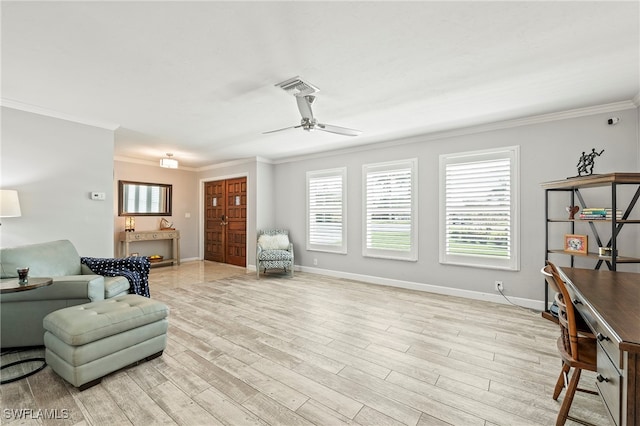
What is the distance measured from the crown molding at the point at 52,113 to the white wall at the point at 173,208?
2.64m

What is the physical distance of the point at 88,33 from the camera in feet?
6.44

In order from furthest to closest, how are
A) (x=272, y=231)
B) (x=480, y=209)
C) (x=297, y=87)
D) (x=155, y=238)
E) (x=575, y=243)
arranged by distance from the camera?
(x=155, y=238)
(x=272, y=231)
(x=480, y=209)
(x=575, y=243)
(x=297, y=87)

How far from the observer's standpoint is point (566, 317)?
5.31 feet

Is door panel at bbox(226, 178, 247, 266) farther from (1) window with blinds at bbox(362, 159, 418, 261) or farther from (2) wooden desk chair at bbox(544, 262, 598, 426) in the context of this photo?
(2) wooden desk chair at bbox(544, 262, 598, 426)

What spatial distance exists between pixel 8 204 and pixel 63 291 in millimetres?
1310

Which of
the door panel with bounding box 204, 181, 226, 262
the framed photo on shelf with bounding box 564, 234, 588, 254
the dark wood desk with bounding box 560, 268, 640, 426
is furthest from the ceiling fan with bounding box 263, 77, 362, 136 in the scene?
the door panel with bounding box 204, 181, 226, 262

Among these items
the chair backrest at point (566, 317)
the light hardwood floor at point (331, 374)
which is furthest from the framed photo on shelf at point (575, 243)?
the chair backrest at point (566, 317)

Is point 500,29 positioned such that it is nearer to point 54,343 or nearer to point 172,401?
point 172,401

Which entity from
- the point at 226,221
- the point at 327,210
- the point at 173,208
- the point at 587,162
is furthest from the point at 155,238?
the point at 587,162

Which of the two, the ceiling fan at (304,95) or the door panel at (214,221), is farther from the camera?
the door panel at (214,221)

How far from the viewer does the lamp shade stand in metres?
2.85

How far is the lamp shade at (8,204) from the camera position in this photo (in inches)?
112

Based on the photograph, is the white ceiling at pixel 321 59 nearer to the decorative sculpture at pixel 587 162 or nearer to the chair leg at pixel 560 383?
the decorative sculpture at pixel 587 162

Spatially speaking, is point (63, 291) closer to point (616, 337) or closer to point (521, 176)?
point (616, 337)
